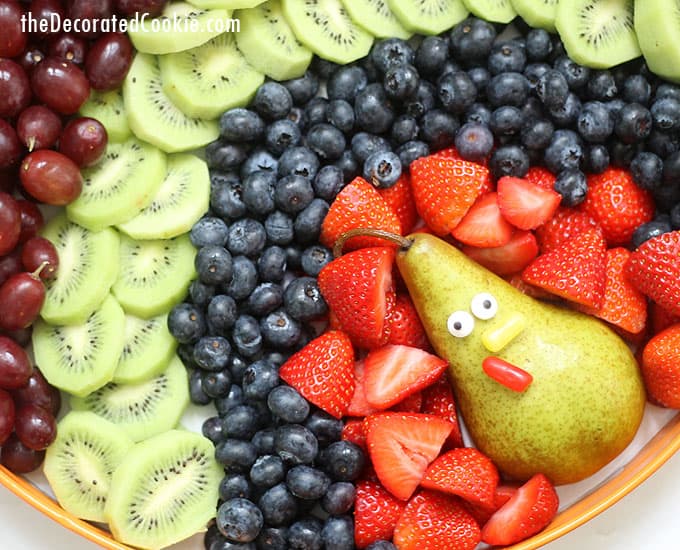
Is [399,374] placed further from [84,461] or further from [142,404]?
[84,461]

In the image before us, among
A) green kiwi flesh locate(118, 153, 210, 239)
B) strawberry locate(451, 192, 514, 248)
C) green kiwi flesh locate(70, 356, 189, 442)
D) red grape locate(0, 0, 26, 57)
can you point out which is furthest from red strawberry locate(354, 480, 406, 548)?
red grape locate(0, 0, 26, 57)

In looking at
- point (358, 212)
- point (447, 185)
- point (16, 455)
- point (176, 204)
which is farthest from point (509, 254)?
point (16, 455)

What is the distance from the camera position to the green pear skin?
150cm

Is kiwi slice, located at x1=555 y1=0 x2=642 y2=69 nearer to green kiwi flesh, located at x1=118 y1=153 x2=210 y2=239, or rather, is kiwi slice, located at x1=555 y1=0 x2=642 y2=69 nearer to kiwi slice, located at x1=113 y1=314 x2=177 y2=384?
green kiwi flesh, located at x1=118 y1=153 x2=210 y2=239

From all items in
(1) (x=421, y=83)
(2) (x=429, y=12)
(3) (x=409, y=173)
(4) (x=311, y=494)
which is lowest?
(4) (x=311, y=494)

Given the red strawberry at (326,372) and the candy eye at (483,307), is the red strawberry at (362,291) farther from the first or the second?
the candy eye at (483,307)

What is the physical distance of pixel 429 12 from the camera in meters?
1.63

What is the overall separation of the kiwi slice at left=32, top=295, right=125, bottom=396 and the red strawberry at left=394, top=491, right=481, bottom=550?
0.60 metres

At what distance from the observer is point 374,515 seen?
60.2 inches

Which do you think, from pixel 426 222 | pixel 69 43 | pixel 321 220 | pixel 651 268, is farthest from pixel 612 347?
pixel 69 43

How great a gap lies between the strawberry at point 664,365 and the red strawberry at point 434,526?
409 millimetres

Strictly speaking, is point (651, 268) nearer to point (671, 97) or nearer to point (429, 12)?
point (671, 97)

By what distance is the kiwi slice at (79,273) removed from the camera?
1.57 meters

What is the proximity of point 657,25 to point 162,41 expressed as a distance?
884mm
